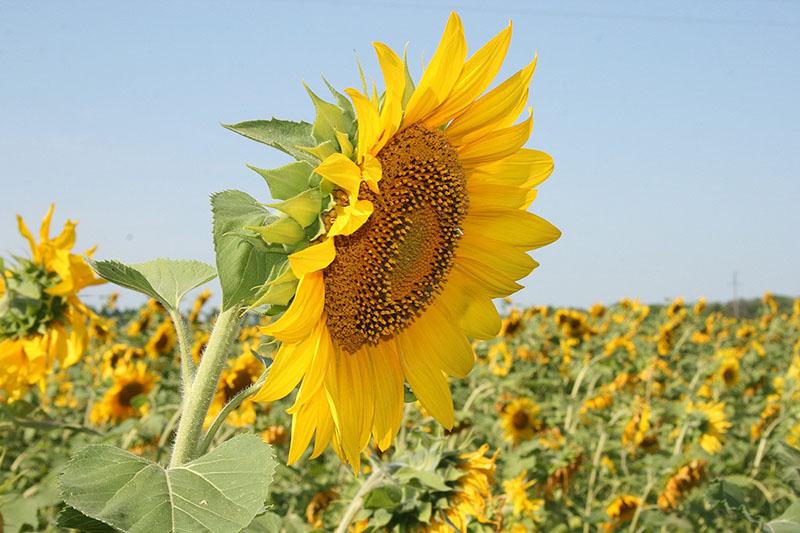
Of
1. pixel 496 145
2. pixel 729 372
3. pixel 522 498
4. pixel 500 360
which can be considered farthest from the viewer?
pixel 729 372

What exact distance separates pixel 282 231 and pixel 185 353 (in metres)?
0.30

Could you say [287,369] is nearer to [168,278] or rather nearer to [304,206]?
[304,206]

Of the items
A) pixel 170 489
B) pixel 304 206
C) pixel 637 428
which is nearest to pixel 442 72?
pixel 304 206

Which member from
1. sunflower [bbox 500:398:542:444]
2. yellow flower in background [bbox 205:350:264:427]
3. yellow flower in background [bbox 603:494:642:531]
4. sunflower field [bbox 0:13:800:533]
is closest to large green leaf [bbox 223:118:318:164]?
sunflower field [bbox 0:13:800:533]

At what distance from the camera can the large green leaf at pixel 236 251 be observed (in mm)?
1132

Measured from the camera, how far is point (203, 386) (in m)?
1.20

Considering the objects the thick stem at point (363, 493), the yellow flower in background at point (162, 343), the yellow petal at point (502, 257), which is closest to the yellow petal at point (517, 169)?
the yellow petal at point (502, 257)

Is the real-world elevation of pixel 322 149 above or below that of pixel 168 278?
above

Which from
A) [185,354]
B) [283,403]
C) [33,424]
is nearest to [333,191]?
[185,354]

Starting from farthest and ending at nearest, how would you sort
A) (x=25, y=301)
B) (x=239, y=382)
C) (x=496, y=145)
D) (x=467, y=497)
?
(x=239, y=382)
(x=25, y=301)
(x=467, y=497)
(x=496, y=145)

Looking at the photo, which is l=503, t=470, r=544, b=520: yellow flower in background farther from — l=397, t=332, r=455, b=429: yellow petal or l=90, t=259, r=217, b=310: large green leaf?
l=90, t=259, r=217, b=310: large green leaf

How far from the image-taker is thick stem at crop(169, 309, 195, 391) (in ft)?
4.12

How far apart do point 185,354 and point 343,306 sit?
0.94 ft

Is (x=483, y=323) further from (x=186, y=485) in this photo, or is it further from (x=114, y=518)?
(x=114, y=518)
